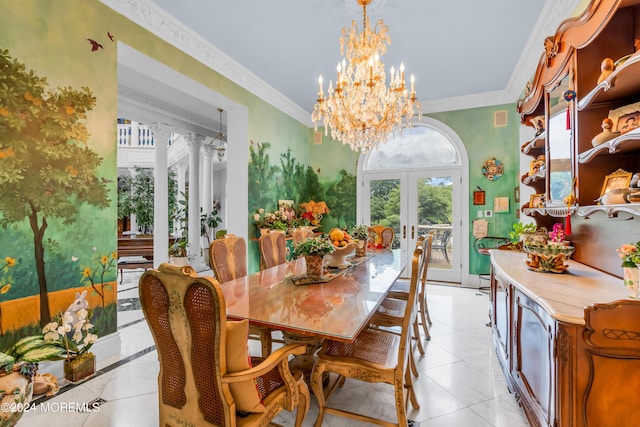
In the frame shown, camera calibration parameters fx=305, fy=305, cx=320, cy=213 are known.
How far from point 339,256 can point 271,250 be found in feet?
2.73

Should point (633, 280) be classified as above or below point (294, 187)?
below

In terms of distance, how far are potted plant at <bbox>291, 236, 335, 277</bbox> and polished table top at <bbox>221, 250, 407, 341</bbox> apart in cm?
14

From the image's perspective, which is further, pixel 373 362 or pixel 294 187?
pixel 294 187

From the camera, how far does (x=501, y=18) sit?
10.3 ft

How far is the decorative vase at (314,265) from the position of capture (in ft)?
7.60

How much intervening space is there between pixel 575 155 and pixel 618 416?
1.42 meters

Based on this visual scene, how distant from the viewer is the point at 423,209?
5.62 m

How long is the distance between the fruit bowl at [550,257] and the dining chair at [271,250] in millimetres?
2244

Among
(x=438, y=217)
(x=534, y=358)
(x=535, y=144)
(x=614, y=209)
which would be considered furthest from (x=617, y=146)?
(x=438, y=217)

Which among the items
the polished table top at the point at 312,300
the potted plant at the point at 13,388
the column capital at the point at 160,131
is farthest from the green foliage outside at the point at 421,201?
the potted plant at the point at 13,388

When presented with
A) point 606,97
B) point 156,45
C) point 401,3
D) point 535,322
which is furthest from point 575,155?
point 156,45

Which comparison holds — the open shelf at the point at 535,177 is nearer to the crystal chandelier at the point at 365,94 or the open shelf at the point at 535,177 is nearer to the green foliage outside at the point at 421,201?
the crystal chandelier at the point at 365,94

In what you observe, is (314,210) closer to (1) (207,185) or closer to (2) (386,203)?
(2) (386,203)

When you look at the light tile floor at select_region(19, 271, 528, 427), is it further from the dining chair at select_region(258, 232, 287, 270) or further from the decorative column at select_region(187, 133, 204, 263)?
the decorative column at select_region(187, 133, 204, 263)
